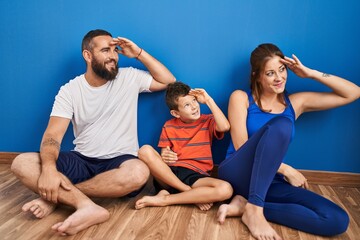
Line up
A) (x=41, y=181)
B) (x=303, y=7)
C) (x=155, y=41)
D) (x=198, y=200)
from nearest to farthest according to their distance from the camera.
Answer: (x=41, y=181) → (x=198, y=200) → (x=303, y=7) → (x=155, y=41)

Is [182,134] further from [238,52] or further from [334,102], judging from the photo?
[334,102]

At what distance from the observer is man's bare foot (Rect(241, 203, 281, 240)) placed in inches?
69.9

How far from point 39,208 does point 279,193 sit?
1.14 m

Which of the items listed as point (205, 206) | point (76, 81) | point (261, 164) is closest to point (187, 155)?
point (205, 206)

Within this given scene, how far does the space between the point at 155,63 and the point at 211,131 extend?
49cm

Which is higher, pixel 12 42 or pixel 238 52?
pixel 238 52

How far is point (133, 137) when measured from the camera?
2.33m

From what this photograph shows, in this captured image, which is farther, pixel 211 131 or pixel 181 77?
pixel 181 77

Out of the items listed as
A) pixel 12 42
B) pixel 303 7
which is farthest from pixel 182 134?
pixel 12 42

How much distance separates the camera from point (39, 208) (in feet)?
6.38

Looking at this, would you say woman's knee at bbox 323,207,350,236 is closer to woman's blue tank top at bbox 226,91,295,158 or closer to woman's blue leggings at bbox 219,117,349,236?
woman's blue leggings at bbox 219,117,349,236

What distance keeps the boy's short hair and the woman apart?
10.1 inches

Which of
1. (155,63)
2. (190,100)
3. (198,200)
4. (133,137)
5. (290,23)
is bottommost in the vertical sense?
(198,200)

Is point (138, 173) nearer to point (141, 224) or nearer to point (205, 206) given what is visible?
point (141, 224)
